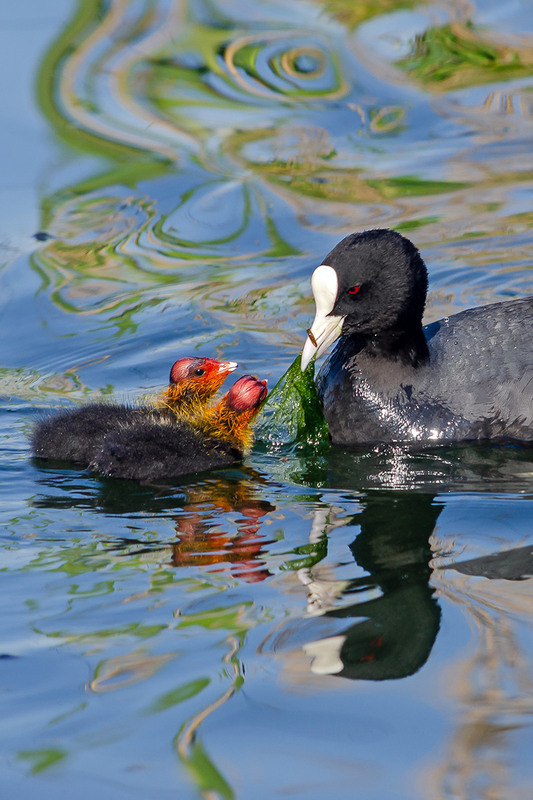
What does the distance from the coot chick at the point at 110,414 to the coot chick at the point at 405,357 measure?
0.49 metres

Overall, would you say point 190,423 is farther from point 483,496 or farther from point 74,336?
point 74,336

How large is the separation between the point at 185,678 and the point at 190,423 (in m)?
1.81

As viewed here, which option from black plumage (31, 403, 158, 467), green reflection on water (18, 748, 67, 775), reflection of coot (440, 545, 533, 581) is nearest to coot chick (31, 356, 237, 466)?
black plumage (31, 403, 158, 467)

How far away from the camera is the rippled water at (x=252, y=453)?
111 inches

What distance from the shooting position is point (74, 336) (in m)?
6.25

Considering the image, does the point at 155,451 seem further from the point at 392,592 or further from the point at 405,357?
the point at 392,592

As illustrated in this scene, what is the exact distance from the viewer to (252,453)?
493cm

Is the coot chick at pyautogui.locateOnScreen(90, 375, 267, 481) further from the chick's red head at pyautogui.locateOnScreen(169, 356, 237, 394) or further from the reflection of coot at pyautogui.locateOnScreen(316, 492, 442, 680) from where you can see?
the reflection of coot at pyautogui.locateOnScreen(316, 492, 442, 680)

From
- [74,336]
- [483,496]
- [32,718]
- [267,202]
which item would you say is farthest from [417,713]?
[267,202]

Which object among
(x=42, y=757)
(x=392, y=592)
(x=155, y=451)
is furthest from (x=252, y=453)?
(x=42, y=757)

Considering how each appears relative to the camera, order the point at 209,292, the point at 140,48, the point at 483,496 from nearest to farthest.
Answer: the point at 483,496
the point at 209,292
the point at 140,48

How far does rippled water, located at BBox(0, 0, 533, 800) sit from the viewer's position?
9.22 feet

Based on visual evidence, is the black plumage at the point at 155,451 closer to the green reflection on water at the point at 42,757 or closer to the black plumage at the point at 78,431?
the black plumage at the point at 78,431

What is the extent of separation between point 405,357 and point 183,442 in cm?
107
